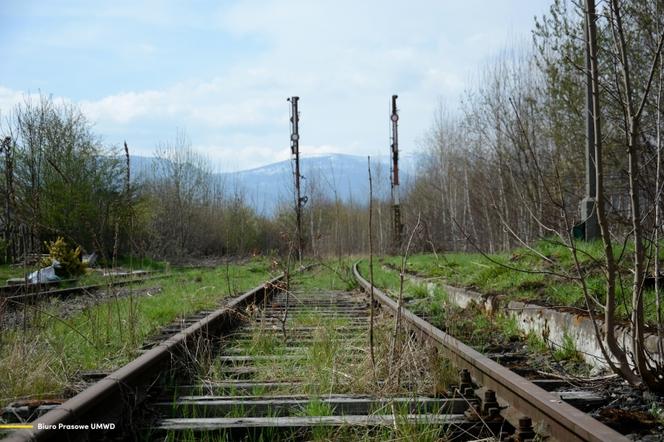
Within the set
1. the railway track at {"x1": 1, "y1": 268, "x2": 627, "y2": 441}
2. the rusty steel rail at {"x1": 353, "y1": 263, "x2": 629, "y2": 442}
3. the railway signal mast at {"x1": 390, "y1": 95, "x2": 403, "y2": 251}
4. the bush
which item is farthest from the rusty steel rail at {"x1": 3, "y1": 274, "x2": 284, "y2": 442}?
the railway signal mast at {"x1": 390, "y1": 95, "x2": 403, "y2": 251}

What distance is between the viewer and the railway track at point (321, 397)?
9.85ft

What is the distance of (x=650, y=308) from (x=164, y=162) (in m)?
36.9

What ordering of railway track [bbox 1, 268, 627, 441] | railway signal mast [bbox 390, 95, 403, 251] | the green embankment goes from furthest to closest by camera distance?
railway signal mast [bbox 390, 95, 403, 251]
the green embankment
railway track [bbox 1, 268, 627, 441]

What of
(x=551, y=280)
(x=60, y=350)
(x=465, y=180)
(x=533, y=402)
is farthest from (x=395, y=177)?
(x=533, y=402)

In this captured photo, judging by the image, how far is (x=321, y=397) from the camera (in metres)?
3.70

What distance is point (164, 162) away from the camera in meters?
39.5

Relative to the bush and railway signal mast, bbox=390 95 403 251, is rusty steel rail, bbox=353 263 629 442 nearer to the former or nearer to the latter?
the bush

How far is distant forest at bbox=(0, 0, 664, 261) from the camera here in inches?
199

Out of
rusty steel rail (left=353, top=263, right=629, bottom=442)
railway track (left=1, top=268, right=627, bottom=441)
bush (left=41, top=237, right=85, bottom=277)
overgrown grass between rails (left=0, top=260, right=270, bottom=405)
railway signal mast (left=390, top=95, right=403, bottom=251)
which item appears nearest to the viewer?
rusty steel rail (left=353, top=263, right=629, bottom=442)

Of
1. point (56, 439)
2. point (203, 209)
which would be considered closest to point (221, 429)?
point (56, 439)

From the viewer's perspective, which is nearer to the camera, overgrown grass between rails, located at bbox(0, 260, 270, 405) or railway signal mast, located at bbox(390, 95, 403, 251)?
overgrown grass between rails, located at bbox(0, 260, 270, 405)

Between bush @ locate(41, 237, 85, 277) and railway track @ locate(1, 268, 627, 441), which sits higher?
bush @ locate(41, 237, 85, 277)

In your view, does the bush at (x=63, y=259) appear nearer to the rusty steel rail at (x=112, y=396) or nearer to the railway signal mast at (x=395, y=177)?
the rusty steel rail at (x=112, y=396)

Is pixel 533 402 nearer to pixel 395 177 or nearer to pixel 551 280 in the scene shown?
pixel 551 280
